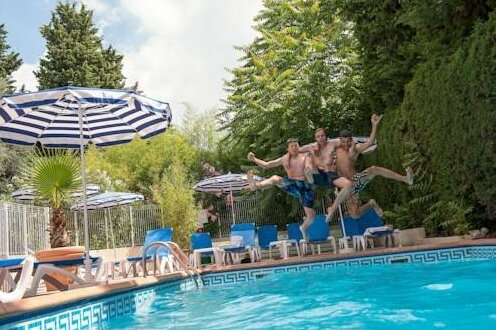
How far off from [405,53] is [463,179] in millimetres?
4657

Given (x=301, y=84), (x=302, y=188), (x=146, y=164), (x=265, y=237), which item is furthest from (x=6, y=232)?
(x=146, y=164)

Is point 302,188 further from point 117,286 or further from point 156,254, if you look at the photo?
point 117,286

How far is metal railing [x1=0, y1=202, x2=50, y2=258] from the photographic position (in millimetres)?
11961

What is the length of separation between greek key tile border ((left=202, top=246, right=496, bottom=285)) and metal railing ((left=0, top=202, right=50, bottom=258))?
464cm

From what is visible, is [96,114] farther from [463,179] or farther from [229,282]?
[463,179]

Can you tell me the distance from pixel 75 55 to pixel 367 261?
92.5 ft

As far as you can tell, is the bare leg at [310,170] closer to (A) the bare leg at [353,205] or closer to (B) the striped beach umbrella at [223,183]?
(A) the bare leg at [353,205]

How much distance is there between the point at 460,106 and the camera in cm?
880

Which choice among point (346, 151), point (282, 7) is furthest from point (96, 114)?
point (282, 7)

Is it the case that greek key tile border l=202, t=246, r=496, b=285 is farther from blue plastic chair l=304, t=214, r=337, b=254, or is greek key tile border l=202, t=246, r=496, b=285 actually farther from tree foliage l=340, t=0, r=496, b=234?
blue plastic chair l=304, t=214, r=337, b=254

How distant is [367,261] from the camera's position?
9.38 meters

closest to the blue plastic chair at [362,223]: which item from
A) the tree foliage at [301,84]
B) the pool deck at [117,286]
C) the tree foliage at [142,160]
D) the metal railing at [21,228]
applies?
the pool deck at [117,286]

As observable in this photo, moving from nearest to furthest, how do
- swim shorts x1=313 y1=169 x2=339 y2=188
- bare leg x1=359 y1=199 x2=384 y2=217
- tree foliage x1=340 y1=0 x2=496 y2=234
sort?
tree foliage x1=340 y1=0 x2=496 y2=234
swim shorts x1=313 y1=169 x2=339 y2=188
bare leg x1=359 y1=199 x2=384 y2=217

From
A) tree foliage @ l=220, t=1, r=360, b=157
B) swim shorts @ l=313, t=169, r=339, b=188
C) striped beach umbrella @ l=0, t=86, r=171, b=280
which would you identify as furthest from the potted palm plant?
tree foliage @ l=220, t=1, r=360, b=157
